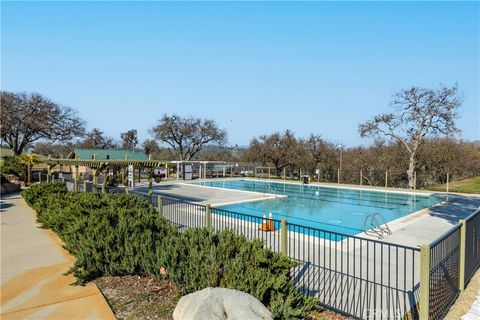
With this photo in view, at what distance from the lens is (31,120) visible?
3038 cm

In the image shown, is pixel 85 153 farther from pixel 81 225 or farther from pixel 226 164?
pixel 81 225

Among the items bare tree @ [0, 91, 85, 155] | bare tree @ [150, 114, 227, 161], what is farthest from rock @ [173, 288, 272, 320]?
bare tree @ [150, 114, 227, 161]

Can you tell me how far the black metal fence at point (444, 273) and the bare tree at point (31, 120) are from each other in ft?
114

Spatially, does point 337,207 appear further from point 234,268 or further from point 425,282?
point 234,268


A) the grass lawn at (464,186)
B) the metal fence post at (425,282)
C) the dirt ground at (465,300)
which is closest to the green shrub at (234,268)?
the metal fence post at (425,282)

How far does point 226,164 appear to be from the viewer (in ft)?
116

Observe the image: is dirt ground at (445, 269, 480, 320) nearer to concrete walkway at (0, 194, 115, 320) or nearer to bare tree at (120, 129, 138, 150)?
concrete walkway at (0, 194, 115, 320)

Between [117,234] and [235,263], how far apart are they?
2690mm

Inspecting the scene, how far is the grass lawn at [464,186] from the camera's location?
834 inches

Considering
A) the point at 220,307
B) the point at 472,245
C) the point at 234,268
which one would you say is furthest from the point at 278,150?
the point at 220,307

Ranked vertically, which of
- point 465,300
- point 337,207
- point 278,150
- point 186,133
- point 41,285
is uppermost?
point 186,133

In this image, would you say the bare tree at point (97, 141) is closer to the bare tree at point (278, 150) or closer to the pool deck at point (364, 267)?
the bare tree at point (278, 150)

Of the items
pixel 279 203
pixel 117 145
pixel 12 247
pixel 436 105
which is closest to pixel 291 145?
pixel 436 105

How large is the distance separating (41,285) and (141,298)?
185cm
